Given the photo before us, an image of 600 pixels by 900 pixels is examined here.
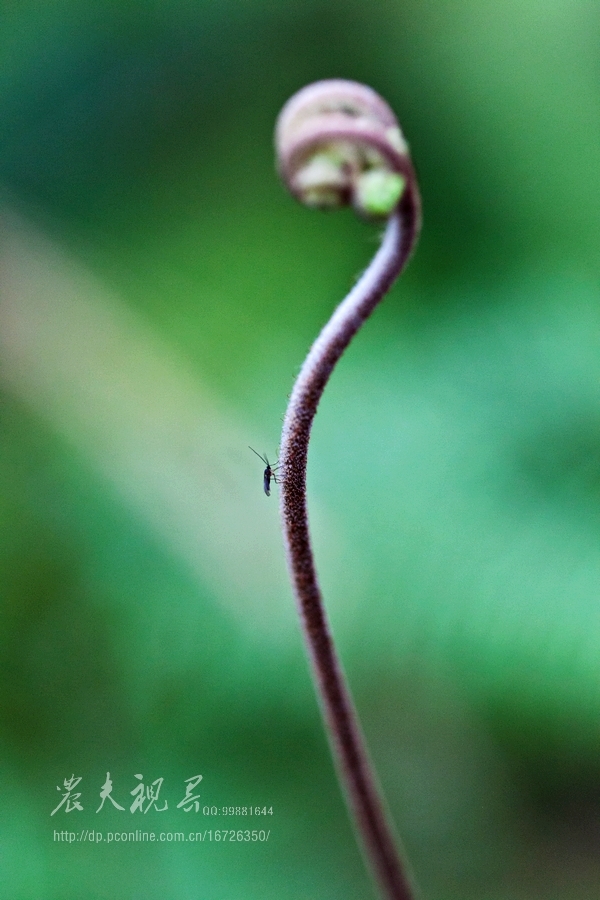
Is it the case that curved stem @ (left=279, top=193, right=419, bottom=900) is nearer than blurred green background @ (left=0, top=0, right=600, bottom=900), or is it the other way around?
curved stem @ (left=279, top=193, right=419, bottom=900)

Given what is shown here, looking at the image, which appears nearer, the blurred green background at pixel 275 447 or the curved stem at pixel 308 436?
the curved stem at pixel 308 436

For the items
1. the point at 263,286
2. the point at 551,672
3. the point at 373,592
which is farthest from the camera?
the point at 263,286

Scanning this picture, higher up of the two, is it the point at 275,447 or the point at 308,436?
the point at 275,447

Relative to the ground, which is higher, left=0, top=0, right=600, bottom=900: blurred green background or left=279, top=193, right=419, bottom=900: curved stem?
left=0, top=0, right=600, bottom=900: blurred green background

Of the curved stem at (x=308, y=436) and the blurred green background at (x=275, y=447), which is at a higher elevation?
the blurred green background at (x=275, y=447)

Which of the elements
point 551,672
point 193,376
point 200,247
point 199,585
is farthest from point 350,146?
point 200,247

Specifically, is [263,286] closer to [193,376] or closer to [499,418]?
[193,376]

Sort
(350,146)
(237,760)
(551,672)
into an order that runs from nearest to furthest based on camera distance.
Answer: (350,146) < (551,672) < (237,760)

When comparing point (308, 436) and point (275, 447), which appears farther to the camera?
point (275, 447)
